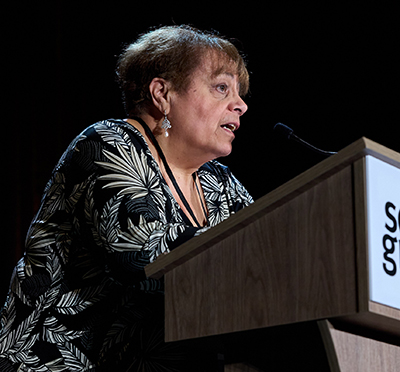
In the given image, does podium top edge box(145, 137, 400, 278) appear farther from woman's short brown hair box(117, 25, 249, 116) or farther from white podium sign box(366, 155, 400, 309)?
woman's short brown hair box(117, 25, 249, 116)

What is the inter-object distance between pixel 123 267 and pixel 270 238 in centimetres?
42

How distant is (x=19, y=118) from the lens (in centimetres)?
316

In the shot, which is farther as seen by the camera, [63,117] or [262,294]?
[63,117]

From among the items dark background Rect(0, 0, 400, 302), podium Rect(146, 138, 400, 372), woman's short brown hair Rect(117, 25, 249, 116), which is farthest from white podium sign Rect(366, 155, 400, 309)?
dark background Rect(0, 0, 400, 302)

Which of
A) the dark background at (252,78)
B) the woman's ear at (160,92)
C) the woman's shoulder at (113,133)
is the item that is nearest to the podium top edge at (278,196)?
the woman's shoulder at (113,133)

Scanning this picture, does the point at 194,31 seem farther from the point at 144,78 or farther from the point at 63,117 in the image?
the point at 63,117

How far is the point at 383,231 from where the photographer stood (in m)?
0.93

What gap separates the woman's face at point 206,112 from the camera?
189 centimetres

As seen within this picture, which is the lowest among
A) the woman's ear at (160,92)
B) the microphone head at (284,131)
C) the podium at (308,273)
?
the podium at (308,273)

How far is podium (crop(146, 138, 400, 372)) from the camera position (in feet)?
2.95

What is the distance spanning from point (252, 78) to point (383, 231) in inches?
107

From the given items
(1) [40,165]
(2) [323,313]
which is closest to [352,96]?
(1) [40,165]

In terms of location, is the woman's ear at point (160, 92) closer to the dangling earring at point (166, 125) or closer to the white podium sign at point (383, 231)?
the dangling earring at point (166, 125)

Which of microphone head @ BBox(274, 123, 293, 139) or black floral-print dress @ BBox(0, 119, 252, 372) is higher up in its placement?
microphone head @ BBox(274, 123, 293, 139)
